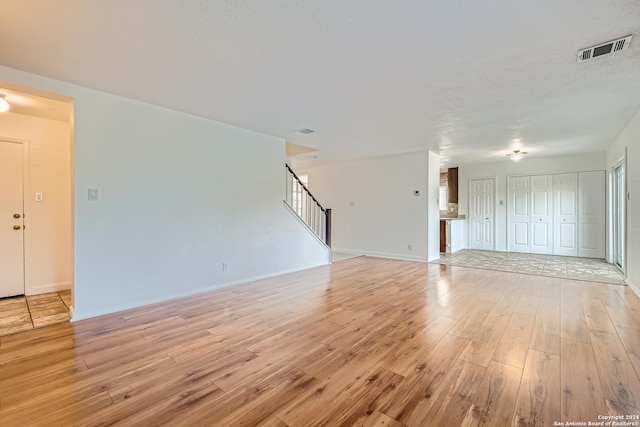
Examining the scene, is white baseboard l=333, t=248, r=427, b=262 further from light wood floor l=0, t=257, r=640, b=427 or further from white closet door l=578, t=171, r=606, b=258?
white closet door l=578, t=171, r=606, b=258

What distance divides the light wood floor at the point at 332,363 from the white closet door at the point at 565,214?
3.94 metres

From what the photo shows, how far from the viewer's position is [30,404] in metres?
1.74

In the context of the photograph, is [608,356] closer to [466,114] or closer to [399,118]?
[466,114]

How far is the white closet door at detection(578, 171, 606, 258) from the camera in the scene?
22.1ft

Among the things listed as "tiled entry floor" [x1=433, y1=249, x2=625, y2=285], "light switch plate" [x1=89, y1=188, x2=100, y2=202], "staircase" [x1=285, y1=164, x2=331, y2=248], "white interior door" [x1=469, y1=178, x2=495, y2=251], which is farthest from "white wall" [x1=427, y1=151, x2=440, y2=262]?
"light switch plate" [x1=89, y1=188, x2=100, y2=202]

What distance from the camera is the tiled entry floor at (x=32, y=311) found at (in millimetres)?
2910

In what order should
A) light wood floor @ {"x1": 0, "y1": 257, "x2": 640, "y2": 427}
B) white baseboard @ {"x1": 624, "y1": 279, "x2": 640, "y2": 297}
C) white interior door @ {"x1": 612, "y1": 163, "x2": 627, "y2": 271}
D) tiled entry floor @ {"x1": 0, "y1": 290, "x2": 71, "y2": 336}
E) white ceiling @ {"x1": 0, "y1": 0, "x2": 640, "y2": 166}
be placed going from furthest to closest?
white interior door @ {"x1": 612, "y1": 163, "x2": 627, "y2": 271} → white baseboard @ {"x1": 624, "y1": 279, "x2": 640, "y2": 297} → tiled entry floor @ {"x1": 0, "y1": 290, "x2": 71, "y2": 336} → white ceiling @ {"x1": 0, "y1": 0, "x2": 640, "y2": 166} → light wood floor @ {"x1": 0, "y1": 257, "x2": 640, "y2": 427}

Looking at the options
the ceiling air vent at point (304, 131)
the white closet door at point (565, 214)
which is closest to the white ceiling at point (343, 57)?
the ceiling air vent at point (304, 131)

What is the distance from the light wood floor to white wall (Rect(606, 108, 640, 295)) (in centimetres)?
68

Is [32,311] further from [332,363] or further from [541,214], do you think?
[541,214]

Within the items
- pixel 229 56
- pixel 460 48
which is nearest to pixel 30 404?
pixel 229 56

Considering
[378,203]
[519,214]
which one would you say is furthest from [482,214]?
[378,203]

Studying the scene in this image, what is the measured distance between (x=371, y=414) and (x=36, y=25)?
3391mm

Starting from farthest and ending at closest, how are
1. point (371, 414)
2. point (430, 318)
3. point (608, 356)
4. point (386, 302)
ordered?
point (386, 302), point (430, 318), point (608, 356), point (371, 414)
